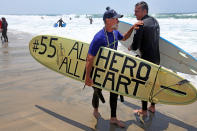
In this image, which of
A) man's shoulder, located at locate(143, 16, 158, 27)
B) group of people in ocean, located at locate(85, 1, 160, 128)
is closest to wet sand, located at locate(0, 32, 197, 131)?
group of people in ocean, located at locate(85, 1, 160, 128)

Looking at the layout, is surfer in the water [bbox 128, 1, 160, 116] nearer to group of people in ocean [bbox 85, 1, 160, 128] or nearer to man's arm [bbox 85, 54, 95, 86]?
group of people in ocean [bbox 85, 1, 160, 128]

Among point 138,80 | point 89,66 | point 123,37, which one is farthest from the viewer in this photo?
point 123,37

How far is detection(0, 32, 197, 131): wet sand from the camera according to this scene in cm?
321

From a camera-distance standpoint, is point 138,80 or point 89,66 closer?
point 89,66

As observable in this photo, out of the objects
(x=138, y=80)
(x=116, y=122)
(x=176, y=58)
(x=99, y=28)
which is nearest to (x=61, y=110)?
(x=116, y=122)

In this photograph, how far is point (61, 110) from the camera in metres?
3.70

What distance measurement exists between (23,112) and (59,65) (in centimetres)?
107

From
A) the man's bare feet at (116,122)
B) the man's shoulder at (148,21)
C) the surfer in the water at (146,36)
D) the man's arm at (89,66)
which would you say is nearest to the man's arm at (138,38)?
the surfer in the water at (146,36)

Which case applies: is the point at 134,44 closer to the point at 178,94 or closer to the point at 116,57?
the point at 116,57

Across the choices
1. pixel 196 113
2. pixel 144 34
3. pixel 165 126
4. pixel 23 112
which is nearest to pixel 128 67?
pixel 144 34

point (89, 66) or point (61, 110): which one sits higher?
Result: point (89, 66)

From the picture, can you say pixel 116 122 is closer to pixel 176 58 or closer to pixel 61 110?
pixel 61 110

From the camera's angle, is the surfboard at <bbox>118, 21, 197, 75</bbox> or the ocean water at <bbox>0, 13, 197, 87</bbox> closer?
the surfboard at <bbox>118, 21, 197, 75</bbox>

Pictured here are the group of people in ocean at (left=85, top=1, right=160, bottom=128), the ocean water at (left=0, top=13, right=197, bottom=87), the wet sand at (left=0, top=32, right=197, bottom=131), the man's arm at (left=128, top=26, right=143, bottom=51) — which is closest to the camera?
the group of people in ocean at (left=85, top=1, right=160, bottom=128)
